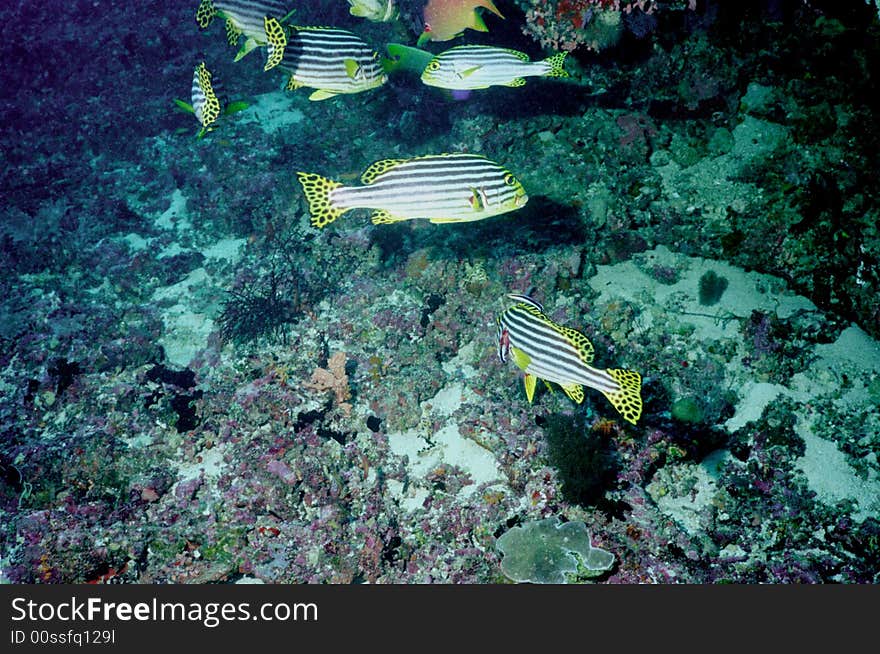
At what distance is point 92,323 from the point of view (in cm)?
698

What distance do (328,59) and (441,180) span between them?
6.44ft

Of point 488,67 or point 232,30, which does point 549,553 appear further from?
point 232,30

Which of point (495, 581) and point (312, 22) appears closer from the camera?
point (495, 581)

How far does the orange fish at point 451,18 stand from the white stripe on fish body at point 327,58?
2250 millimetres

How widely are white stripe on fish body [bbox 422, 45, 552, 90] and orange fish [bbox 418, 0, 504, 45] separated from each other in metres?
2.08

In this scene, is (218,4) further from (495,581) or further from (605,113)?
(495,581)

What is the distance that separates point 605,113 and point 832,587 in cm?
632

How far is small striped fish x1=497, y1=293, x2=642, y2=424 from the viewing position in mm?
3572

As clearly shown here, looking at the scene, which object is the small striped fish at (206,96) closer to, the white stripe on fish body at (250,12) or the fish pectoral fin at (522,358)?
the white stripe on fish body at (250,12)

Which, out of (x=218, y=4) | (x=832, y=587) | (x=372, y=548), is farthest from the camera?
(x=218, y=4)

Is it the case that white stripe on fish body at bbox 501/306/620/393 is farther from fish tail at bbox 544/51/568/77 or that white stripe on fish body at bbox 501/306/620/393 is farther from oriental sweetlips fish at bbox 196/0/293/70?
oriental sweetlips fish at bbox 196/0/293/70

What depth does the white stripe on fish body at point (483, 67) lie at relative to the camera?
470 cm

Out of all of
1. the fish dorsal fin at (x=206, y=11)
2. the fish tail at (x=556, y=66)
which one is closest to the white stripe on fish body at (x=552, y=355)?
the fish tail at (x=556, y=66)

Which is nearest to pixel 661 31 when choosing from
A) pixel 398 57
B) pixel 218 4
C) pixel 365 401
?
pixel 398 57
